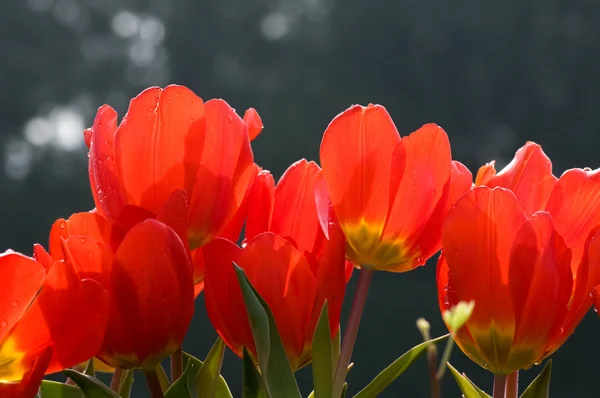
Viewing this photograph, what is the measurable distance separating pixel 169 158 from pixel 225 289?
0.13 feet

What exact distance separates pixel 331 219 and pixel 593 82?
151 inches

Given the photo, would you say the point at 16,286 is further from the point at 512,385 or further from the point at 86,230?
the point at 512,385

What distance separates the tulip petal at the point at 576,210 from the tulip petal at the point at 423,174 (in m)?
0.03

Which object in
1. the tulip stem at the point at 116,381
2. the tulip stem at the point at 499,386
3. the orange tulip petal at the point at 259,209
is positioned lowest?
the tulip stem at the point at 499,386

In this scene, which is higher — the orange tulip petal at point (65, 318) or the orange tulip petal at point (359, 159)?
the orange tulip petal at point (359, 159)

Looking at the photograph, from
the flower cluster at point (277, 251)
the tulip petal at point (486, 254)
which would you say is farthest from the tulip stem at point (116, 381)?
the tulip petal at point (486, 254)

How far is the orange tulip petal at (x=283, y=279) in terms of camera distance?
232 mm

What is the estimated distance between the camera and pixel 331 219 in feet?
0.83

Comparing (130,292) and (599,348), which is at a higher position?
(130,292)

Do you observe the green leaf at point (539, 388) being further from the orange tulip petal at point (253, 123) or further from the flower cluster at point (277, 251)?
the orange tulip petal at point (253, 123)

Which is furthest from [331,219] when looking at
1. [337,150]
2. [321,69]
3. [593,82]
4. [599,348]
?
[593,82]

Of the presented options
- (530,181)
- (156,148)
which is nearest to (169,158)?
(156,148)

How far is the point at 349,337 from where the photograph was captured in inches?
9.3

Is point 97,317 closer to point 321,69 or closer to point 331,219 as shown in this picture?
point 331,219
